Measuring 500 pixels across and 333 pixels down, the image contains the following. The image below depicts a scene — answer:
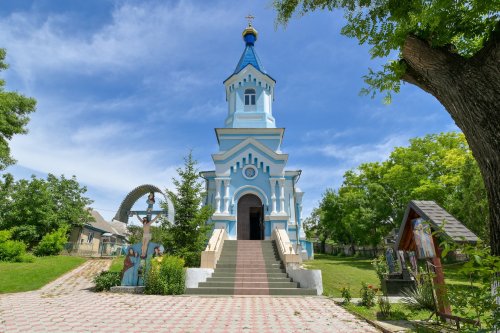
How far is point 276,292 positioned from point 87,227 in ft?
89.2

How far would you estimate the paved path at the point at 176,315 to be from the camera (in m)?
5.89

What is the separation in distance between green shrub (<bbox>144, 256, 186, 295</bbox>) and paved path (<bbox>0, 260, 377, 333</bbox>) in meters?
0.65

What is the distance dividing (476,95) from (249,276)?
10.7 m

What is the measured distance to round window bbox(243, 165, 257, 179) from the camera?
21.2 meters

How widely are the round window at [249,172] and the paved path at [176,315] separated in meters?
11.6

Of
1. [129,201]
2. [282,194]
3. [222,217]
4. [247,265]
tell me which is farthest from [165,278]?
[282,194]

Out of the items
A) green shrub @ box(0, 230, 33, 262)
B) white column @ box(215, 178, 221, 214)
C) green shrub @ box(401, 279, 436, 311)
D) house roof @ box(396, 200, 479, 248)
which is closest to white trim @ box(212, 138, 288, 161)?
white column @ box(215, 178, 221, 214)

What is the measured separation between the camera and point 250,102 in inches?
964

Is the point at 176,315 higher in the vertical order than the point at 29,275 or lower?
lower

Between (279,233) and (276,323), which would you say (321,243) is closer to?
(279,233)

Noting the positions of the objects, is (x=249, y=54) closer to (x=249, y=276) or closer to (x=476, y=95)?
(x=249, y=276)

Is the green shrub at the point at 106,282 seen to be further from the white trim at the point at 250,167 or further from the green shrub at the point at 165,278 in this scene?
the white trim at the point at 250,167

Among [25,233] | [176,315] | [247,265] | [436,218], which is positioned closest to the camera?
[176,315]

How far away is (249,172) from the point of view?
21391 millimetres
